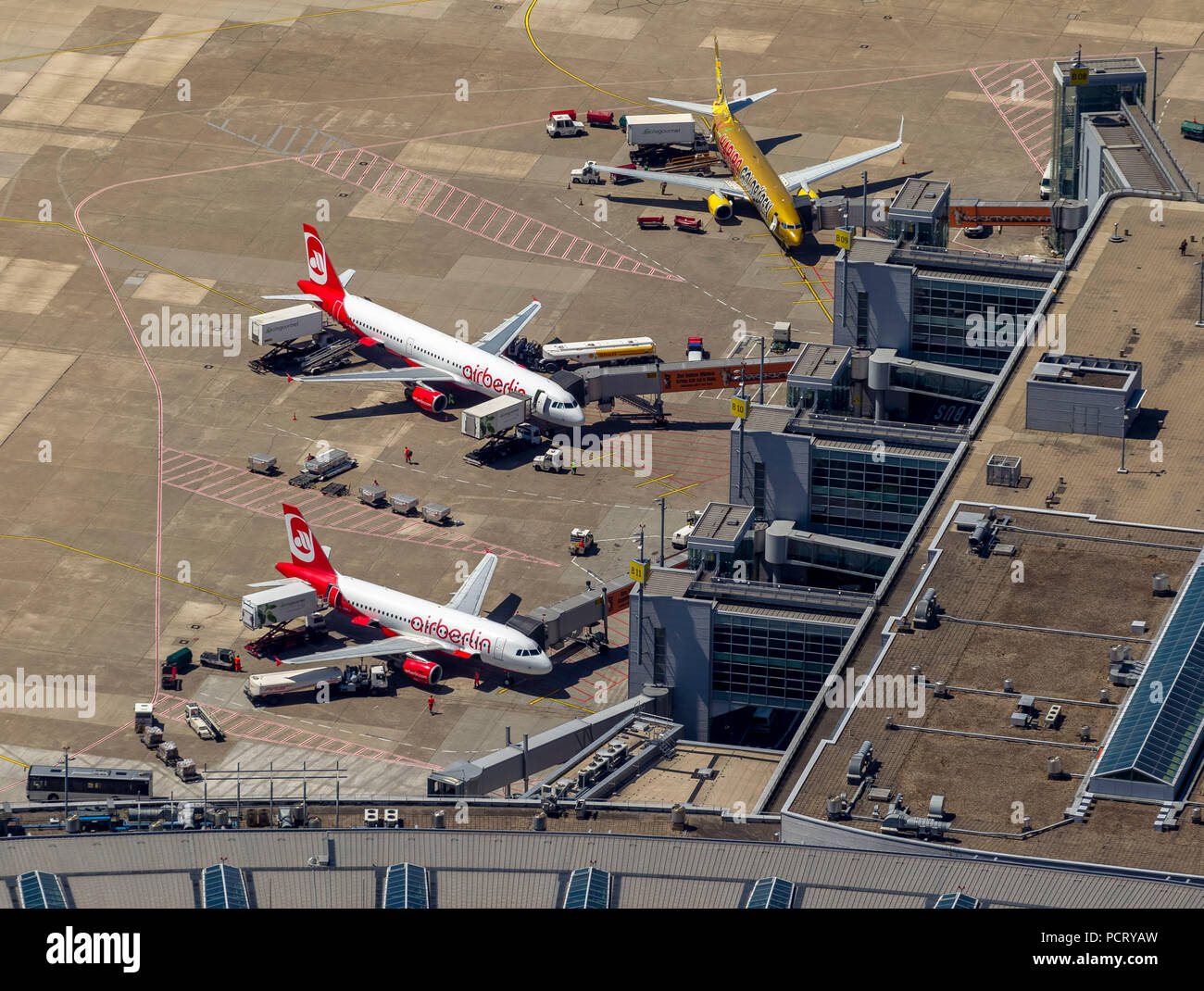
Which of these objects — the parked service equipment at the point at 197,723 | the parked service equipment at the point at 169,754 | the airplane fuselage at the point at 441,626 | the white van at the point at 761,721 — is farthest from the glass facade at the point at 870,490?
the parked service equipment at the point at 169,754

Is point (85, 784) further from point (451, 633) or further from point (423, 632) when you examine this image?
point (451, 633)

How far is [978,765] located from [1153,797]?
10671 mm

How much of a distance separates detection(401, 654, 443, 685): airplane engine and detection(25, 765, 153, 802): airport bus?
74.5 ft

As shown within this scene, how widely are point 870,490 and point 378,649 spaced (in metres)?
38.0

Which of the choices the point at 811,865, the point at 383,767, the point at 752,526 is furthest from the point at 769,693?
the point at 811,865

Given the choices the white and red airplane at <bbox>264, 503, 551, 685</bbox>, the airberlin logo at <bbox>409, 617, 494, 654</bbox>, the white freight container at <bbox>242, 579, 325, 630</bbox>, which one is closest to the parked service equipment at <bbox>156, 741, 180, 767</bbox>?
the white and red airplane at <bbox>264, 503, 551, 685</bbox>

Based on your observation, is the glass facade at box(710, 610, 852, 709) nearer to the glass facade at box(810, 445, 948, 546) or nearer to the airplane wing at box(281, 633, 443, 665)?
the glass facade at box(810, 445, 948, 546)

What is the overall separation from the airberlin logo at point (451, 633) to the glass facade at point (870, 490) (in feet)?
89.2

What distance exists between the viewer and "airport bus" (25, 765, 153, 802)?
17850 cm

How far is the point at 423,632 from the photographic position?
641 feet

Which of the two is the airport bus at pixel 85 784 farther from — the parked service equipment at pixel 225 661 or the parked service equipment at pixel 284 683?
the parked service equipment at pixel 225 661

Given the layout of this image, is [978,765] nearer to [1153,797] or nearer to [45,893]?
[1153,797]

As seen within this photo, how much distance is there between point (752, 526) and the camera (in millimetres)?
193250

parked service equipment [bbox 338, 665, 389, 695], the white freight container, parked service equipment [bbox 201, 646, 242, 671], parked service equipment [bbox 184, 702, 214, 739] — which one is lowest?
parked service equipment [bbox 184, 702, 214, 739]
